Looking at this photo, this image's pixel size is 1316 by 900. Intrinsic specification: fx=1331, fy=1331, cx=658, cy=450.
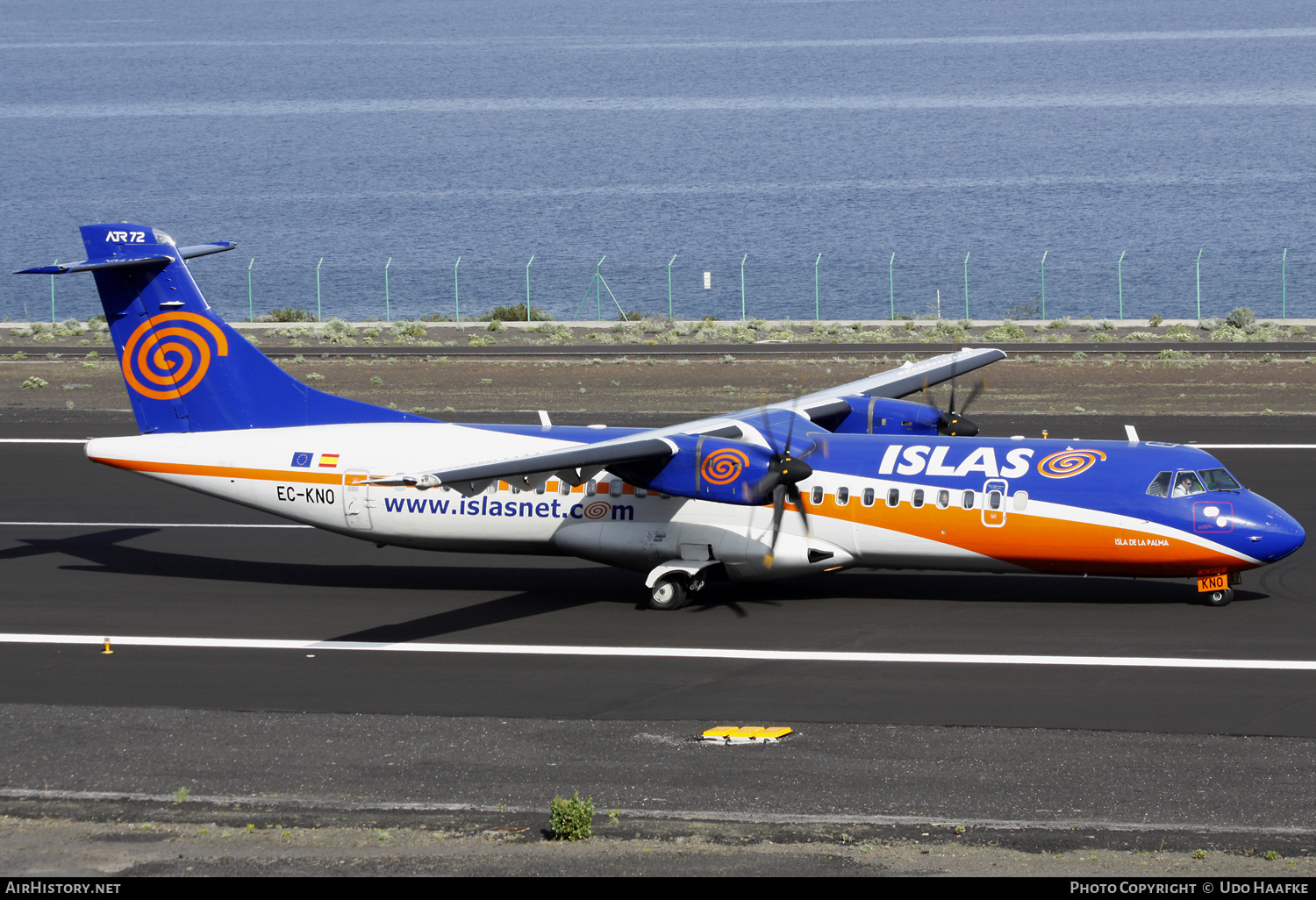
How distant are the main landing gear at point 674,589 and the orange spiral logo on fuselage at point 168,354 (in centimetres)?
928

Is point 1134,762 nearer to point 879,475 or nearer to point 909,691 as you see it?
point 909,691

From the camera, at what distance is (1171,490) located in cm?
2167

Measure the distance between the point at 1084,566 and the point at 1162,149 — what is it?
618 feet

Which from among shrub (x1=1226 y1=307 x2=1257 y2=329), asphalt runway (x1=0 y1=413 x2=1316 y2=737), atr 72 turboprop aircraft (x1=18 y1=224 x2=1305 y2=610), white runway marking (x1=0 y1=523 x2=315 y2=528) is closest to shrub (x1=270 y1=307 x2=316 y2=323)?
shrub (x1=1226 y1=307 x2=1257 y2=329)

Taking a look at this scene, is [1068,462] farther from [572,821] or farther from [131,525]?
[131,525]

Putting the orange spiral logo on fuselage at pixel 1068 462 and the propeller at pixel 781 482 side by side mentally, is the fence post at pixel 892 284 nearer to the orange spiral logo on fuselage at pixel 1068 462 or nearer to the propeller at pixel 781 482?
the orange spiral logo on fuselage at pixel 1068 462

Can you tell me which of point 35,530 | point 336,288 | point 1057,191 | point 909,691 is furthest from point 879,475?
point 1057,191

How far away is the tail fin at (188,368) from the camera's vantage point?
80.5 feet

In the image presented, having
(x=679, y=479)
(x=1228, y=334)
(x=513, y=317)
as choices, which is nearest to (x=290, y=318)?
(x=513, y=317)

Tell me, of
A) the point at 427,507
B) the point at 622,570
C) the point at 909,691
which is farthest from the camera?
the point at 622,570

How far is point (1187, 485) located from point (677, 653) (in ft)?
29.0

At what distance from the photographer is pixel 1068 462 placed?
22.2 m

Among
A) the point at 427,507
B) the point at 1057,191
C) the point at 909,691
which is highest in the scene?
the point at 1057,191

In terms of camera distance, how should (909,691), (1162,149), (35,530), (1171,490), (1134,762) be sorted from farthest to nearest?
(1162,149) → (35,530) → (1171,490) → (909,691) → (1134,762)
